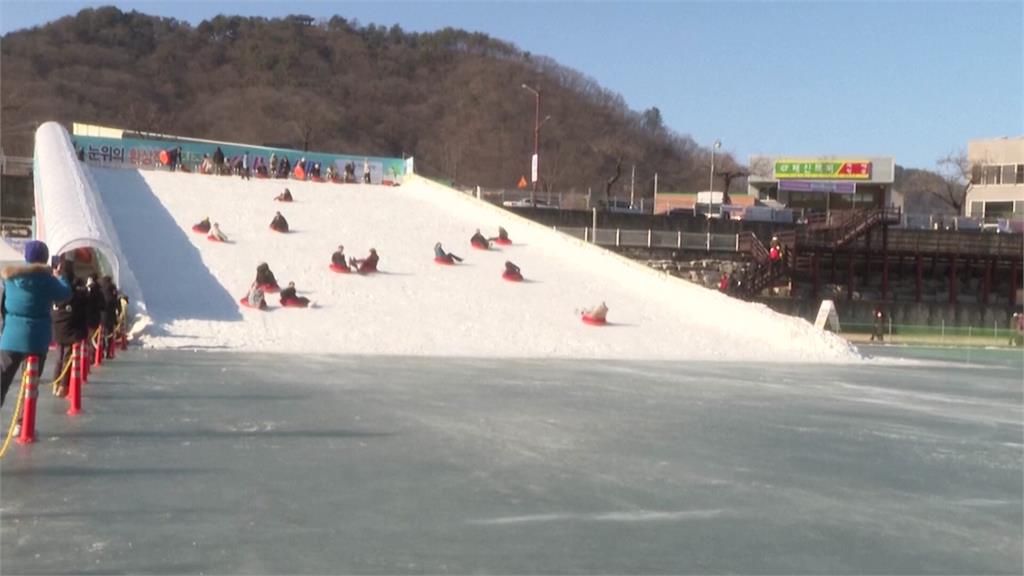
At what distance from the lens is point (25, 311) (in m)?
9.11

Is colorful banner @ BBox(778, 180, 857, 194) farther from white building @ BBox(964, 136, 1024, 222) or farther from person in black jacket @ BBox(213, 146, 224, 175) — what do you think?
person in black jacket @ BBox(213, 146, 224, 175)

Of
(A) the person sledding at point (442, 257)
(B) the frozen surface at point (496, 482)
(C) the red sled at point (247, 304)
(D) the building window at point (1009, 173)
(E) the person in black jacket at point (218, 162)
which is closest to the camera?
(B) the frozen surface at point (496, 482)

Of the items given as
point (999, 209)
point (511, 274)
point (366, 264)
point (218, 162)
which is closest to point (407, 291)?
point (366, 264)

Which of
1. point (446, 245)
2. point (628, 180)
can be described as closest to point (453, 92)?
point (628, 180)

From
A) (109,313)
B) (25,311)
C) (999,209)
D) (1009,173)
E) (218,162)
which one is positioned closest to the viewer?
(25,311)

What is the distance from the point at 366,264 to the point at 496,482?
21.5m

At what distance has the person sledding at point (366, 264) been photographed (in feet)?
98.4

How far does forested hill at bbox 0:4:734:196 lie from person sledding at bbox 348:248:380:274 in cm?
6934

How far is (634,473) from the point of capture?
9594 mm

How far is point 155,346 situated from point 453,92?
432 feet

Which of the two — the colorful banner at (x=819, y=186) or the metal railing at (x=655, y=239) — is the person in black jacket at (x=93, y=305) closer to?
the metal railing at (x=655, y=239)

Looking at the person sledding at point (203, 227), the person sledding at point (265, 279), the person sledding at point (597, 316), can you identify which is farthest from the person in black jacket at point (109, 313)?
the person sledding at point (203, 227)

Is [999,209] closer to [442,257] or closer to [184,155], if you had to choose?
[184,155]

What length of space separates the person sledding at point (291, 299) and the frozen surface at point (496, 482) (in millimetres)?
9614
